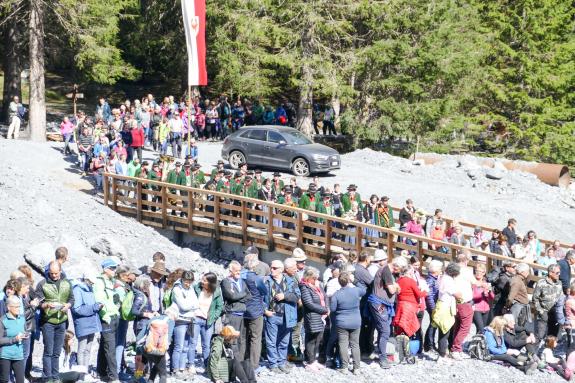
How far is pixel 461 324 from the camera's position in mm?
14500

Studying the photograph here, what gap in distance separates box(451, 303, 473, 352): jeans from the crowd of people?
2 centimetres

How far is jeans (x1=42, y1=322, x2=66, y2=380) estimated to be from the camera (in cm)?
1216

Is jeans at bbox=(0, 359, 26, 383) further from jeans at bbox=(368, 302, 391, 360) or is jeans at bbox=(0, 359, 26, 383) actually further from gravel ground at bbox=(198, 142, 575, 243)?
gravel ground at bbox=(198, 142, 575, 243)

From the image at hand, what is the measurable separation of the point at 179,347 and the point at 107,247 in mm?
7935

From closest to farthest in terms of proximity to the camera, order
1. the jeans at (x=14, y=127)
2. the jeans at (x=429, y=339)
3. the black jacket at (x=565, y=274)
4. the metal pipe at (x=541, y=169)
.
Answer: the jeans at (x=429, y=339), the black jacket at (x=565, y=274), the jeans at (x=14, y=127), the metal pipe at (x=541, y=169)

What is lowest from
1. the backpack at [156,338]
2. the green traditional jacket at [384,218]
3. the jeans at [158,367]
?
the jeans at [158,367]

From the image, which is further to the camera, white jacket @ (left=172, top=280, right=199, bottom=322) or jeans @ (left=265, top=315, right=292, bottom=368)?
jeans @ (left=265, top=315, right=292, bottom=368)

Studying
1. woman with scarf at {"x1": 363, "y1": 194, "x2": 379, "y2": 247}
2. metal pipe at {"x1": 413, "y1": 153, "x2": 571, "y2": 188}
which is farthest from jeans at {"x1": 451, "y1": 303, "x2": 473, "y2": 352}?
metal pipe at {"x1": 413, "y1": 153, "x2": 571, "y2": 188}

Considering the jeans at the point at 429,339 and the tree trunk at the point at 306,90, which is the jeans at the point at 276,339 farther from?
the tree trunk at the point at 306,90

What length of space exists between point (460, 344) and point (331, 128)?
25.3 metres

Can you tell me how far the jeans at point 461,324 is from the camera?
14.4 m

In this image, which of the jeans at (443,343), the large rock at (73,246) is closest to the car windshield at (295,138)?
the large rock at (73,246)

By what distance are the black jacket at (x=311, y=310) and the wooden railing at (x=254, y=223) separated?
4.93m

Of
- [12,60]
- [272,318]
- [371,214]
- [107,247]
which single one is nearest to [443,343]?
[272,318]
